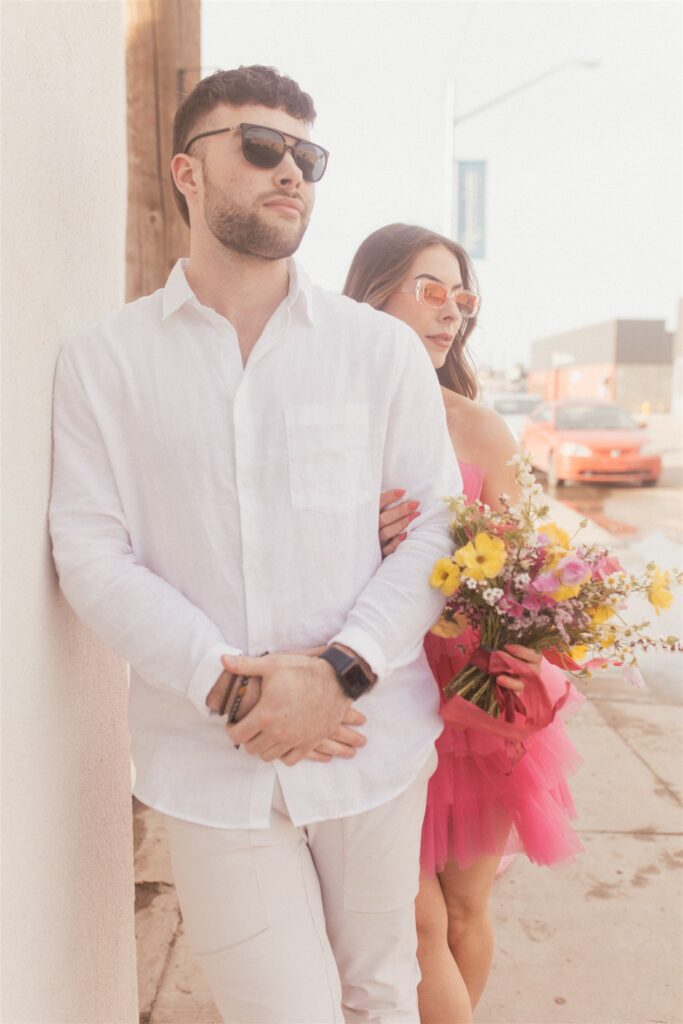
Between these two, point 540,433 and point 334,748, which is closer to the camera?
point 334,748

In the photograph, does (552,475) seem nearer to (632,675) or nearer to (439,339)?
(439,339)

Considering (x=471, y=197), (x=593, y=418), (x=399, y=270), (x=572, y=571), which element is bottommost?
(x=593, y=418)

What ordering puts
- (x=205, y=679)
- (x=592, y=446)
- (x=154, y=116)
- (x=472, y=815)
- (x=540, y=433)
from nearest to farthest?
(x=205, y=679), (x=472, y=815), (x=154, y=116), (x=592, y=446), (x=540, y=433)

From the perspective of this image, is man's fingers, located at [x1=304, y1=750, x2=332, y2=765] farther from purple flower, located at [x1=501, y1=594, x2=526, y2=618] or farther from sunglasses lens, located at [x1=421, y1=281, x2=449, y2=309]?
sunglasses lens, located at [x1=421, y1=281, x2=449, y2=309]

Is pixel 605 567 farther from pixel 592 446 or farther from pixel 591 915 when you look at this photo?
pixel 592 446

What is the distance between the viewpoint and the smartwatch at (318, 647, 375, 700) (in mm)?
1779

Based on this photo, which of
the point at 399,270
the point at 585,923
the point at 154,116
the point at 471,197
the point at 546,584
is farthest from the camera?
the point at 471,197

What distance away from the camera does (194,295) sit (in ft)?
6.31

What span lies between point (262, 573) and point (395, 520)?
338mm

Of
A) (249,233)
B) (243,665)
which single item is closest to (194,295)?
(249,233)

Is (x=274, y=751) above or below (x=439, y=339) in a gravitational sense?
below

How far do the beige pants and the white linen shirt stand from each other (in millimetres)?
72

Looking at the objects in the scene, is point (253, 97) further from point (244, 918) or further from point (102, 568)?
point (244, 918)

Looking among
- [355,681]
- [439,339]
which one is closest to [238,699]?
[355,681]
